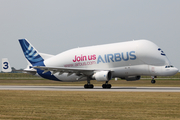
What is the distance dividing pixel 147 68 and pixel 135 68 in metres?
1.62

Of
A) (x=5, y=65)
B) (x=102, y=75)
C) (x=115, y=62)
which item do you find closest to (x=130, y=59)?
(x=115, y=62)

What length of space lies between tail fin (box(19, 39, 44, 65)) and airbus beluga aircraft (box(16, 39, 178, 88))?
6125 mm

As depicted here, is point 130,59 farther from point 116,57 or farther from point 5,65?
point 5,65

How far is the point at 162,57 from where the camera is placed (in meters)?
40.9

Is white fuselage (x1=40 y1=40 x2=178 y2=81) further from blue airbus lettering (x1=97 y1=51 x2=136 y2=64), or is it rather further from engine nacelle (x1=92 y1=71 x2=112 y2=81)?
engine nacelle (x1=92 y1=71 x2=112 y2=81)

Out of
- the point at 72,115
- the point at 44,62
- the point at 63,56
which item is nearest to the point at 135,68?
the point at 63,56

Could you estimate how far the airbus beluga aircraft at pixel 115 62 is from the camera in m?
40.6

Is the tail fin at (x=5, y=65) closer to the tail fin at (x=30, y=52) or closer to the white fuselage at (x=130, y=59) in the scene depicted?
the tail fin at (x=30, y=52)

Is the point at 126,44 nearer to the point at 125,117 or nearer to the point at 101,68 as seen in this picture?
the point at 101,68

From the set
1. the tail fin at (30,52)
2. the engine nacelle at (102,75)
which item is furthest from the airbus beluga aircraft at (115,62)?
the tail fin at (30,52)

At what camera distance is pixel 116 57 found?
1658 inches

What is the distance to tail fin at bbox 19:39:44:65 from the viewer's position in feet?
174

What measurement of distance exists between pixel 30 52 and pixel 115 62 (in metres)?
18.0

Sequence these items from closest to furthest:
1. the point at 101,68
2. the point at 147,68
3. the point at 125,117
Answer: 1. the point at 125,117
2. the point at 147,68
3. the point at 101,68
